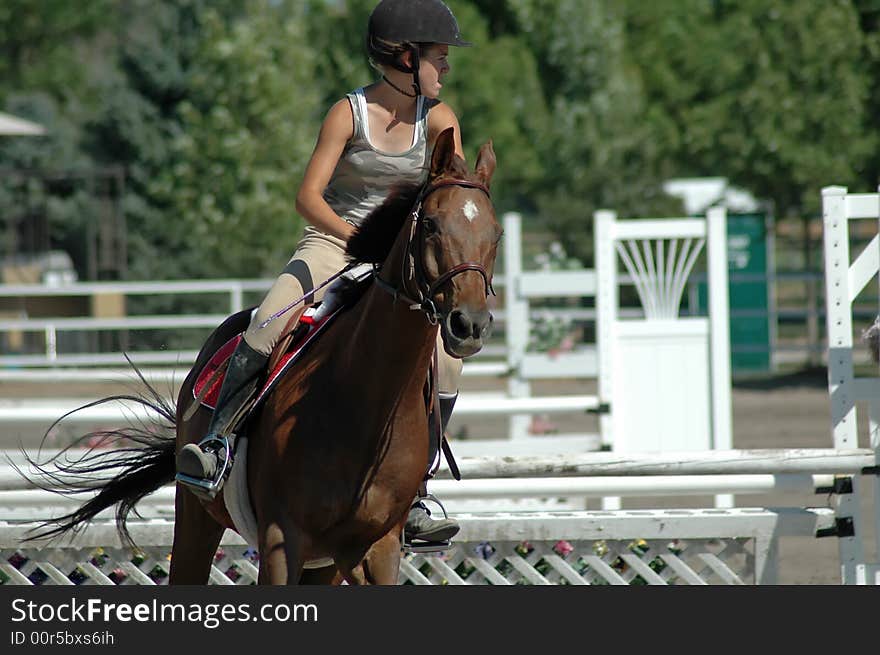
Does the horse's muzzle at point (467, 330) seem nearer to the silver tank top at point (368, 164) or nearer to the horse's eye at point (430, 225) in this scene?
the horse's eye at point (430, 225)

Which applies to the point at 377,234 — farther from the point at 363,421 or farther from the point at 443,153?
the point at 363,421

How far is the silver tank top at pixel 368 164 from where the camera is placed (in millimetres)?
4129

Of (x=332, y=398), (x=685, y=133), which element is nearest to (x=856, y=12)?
(x=685, y=133)

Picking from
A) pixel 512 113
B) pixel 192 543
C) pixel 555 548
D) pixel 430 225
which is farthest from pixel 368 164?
pixel 512 113

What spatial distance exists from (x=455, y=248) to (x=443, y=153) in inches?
15.8

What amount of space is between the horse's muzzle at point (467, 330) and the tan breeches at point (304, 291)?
81 cm

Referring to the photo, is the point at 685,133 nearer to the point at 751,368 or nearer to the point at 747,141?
the point at 747,141

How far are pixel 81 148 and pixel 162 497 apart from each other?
24.7 meters

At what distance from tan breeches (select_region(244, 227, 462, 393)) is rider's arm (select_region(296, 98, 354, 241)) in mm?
237

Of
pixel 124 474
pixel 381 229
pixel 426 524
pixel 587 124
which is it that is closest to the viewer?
pixel 381 229

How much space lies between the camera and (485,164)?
376 centimetres

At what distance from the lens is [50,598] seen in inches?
156

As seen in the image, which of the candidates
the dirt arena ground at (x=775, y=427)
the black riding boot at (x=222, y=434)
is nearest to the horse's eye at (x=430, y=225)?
the black riding boot at (x=222, y=434)

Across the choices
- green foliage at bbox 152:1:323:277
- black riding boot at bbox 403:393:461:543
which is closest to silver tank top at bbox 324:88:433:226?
black riding boot at bbox 403:393:461:543
